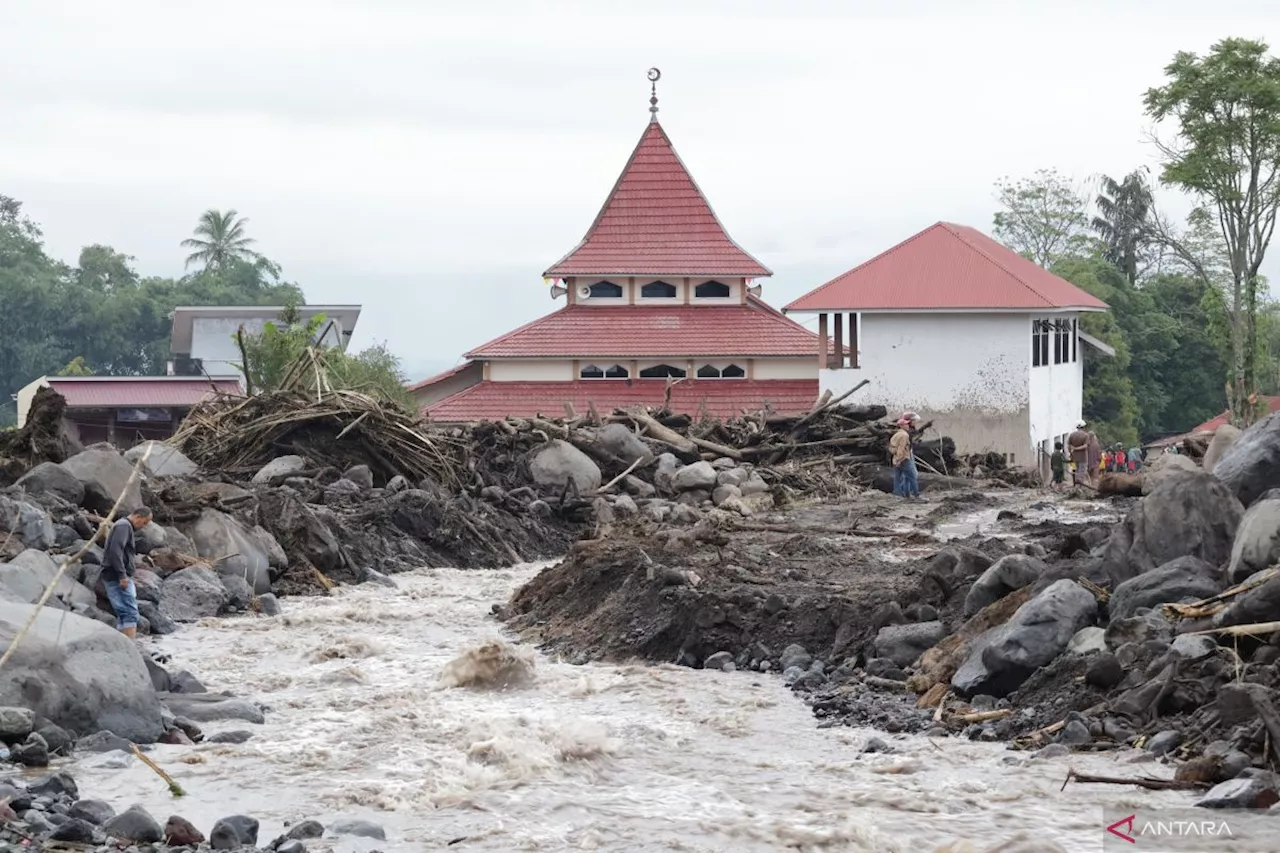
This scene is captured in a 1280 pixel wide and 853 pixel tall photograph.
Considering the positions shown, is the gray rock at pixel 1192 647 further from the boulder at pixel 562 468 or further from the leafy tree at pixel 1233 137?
the leafy tree at pixel 1233 137

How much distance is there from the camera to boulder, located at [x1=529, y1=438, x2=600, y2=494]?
2411 centimetres

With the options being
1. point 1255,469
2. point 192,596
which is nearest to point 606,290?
point 192,596

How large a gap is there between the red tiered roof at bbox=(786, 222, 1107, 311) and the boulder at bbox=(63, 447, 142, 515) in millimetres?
21191

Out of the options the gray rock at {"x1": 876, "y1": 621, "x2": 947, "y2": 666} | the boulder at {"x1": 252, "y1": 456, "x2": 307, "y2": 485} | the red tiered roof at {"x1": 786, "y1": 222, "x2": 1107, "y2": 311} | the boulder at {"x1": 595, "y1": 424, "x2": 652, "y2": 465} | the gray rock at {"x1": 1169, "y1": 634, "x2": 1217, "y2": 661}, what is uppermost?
the red tiered roof at {"x1": 786, "y1": 222, "x2": 1107, "y2": 311}

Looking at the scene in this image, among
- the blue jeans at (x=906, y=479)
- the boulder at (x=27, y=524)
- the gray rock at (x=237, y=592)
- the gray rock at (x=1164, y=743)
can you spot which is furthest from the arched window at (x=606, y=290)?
the gray rock at (x=1164, y=743)

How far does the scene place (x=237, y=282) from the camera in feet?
273

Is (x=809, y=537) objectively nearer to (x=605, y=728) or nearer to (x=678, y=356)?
(x=605, y=728)

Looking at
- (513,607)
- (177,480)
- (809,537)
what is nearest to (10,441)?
(177,480)

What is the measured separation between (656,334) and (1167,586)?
30.1 metres

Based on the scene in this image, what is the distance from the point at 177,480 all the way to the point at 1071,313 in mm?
24896

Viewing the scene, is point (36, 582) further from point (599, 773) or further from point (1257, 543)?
point (1257, 543)

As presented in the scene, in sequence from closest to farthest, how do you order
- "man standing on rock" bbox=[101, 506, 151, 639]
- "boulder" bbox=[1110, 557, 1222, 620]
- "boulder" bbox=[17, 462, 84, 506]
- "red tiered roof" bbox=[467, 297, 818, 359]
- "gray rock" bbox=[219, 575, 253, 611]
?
"boulder" bbox=[1110, 557, 1222, 620] → "man standing on rock" bbox=[101, 506, 151, 639] → "gray rock" bbox=[219, 575, 253, 611] → "boulder" bbox=[17, 462, 84, 506] → "red tiered roof" bbox=[467, 297, 818, 359]

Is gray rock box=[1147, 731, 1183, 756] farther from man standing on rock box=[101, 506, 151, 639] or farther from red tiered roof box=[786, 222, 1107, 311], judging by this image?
red tiered roof box=[786, 222, 1107, 311]

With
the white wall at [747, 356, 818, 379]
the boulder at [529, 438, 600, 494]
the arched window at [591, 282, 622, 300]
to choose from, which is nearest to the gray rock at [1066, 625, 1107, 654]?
the boulder at [529, 438, 600, 494]
